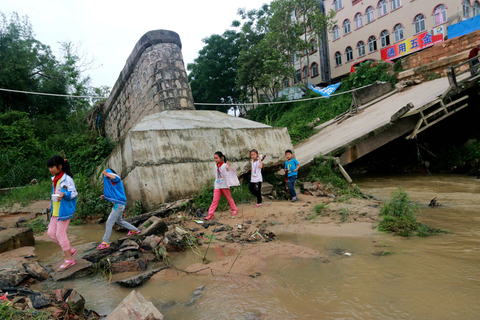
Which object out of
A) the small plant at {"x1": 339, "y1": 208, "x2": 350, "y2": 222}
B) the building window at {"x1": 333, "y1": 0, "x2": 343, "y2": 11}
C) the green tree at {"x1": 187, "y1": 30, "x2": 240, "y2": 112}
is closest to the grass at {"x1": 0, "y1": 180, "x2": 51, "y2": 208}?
the small plant at {"x1": 339, "y1": 208, "x2": 350, "y2": 222}

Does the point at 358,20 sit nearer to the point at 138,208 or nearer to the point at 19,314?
the point at 138,208

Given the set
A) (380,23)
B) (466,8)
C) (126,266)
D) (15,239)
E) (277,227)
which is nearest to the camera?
(126,266)

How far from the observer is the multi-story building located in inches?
772

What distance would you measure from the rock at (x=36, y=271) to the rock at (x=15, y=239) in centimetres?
127

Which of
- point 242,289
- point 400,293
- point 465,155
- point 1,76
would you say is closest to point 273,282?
point 242,289

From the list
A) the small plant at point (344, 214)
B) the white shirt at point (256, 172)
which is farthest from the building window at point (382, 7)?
the small plant at point (344, 214)

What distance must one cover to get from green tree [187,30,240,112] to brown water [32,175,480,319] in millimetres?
26011

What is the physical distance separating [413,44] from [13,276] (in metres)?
23.5

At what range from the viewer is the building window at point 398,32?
891 inches

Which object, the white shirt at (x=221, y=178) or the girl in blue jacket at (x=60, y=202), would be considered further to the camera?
the white shirt at (x=221, y=178)

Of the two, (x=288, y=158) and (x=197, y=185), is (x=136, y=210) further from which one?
(x=288, y=158)

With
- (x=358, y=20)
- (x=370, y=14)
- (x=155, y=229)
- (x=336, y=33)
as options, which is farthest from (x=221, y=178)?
(x=336, y=33)

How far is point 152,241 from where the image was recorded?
13.4 ft

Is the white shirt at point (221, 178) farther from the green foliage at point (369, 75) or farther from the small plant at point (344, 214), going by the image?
the green foliage at point (369, 75)
